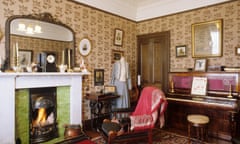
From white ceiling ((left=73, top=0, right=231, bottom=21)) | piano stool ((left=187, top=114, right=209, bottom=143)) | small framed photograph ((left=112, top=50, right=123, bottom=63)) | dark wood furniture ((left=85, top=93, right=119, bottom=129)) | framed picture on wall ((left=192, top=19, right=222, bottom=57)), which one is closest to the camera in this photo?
piano stool ((left=187, top=114, right=209, bottom=143))

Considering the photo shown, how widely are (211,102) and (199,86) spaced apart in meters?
0.57

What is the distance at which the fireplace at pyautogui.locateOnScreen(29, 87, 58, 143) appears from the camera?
3089mm

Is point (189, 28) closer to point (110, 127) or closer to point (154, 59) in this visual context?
point (154, 59)

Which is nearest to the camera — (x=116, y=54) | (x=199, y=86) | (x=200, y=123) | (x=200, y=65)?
(x=200, y=123)

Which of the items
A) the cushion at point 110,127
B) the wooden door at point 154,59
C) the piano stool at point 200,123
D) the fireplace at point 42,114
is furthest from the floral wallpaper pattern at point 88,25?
the piano stool at point 200,123

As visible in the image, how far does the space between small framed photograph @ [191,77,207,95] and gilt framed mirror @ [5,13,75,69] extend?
258 centimetres

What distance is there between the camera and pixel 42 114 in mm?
3242

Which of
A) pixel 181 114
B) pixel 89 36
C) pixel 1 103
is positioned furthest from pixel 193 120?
pixel 1 103

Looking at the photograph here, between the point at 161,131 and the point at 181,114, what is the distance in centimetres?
56

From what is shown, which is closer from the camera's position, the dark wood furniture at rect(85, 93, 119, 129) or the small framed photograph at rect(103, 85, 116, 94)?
the dark wood furniture at rect(85, 93, 119, 129)

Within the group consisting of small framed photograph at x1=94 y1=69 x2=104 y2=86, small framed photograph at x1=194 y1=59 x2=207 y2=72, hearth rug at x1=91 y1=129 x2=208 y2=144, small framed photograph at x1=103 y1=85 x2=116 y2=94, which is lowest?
hearth rug at x1=91 y1=129 x2=208 y2=144

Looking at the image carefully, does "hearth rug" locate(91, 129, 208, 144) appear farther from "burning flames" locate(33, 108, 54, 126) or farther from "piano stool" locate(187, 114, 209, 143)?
"burning flames" locate(33, 108, 54, 126)

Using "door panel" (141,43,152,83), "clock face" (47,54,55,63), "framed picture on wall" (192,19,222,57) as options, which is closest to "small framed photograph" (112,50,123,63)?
"door panel" (141,43,152,83)

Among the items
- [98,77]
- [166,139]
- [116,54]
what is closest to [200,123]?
[166,139]
